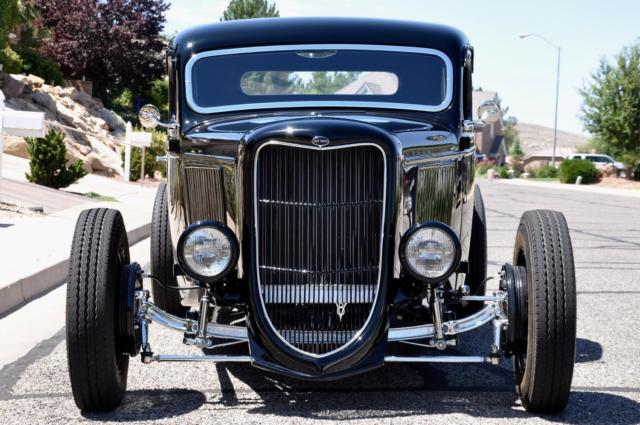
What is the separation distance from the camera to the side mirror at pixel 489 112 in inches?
210

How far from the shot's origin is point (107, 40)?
34844 mm

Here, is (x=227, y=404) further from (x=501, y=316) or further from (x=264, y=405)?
(x=501, y=316)

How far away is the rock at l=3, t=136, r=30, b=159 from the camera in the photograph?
21.5 meters

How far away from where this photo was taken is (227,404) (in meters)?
4.32

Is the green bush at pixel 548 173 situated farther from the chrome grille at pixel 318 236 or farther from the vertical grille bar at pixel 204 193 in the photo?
the chrome grille at pixel 318 236

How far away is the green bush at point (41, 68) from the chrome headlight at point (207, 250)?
96.7 feet

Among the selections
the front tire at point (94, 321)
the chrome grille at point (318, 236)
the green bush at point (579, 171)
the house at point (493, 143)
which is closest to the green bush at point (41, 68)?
the green bush at point (579, 171)

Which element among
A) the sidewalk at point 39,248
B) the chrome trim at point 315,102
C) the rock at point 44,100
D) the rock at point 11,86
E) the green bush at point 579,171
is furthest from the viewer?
the green bush at point 579,171

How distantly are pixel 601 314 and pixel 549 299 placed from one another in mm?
3086

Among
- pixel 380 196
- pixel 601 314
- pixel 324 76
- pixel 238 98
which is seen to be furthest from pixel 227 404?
pixel 601 314

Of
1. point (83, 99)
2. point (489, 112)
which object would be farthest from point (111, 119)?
point (489, 112)

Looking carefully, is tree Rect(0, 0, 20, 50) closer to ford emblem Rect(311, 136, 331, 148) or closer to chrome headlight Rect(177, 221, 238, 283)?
chrome headlight Rect(177, 221, 238, 283)

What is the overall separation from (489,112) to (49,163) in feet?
42.4

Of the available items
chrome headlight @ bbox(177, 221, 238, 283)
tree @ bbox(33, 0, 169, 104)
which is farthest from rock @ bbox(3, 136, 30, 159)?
chrome headlight @ bbox(177, 221, 238, 283)
